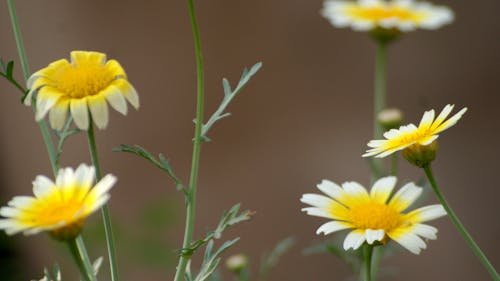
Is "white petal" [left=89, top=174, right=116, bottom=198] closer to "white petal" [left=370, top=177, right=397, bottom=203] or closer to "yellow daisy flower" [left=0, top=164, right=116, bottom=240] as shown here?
"yellow daisy flower" [left=0, top=164, right=116, bottom=240]

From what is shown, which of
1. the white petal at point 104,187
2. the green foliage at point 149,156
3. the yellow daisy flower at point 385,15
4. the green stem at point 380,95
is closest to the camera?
the white petal at point 104,187

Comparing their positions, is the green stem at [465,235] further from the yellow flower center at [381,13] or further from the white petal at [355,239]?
the yellow flower center at [381,13]

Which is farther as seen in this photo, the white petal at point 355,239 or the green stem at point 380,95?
the green stem at point 380,95

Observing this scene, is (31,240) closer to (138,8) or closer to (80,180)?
(138,8)

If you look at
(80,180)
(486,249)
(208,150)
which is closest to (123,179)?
(208,150)

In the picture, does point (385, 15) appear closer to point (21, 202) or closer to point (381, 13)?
point (381, 13)

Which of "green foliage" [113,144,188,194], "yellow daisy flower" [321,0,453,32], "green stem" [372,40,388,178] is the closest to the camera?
"green foliage" [113,144,188,194]

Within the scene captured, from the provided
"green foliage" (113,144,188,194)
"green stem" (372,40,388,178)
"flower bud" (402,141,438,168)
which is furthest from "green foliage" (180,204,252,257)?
"green stem" (372,40,388,178)

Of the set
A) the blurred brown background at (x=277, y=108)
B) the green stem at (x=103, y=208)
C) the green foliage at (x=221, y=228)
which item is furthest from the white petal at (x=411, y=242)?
the blurred brown background at (x=277, y=108)
